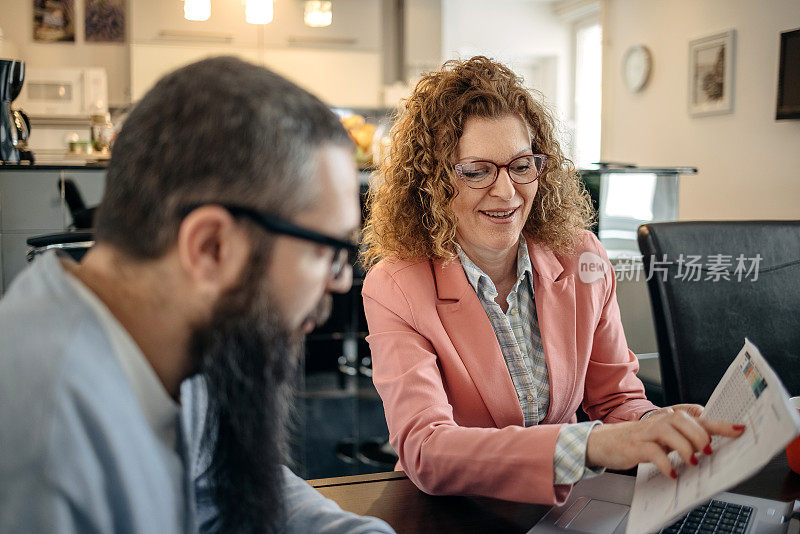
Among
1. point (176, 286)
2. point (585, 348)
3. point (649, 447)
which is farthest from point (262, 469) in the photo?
→ point (585, 348)

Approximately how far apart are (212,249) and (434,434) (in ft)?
1.82

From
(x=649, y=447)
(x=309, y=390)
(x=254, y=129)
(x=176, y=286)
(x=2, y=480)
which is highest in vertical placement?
(x=254, y=129)

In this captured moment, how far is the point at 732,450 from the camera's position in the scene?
29.6 inches

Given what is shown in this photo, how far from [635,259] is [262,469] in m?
2.18

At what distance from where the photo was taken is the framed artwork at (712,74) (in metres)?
4.76

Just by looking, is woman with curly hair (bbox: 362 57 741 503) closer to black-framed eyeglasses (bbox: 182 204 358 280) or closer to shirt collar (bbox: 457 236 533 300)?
shirt collar (bbox: 457 236 533 300)

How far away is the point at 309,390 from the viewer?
371 cm

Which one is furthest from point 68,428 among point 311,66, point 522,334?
point 311,66

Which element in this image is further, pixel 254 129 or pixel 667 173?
pixel 667 173

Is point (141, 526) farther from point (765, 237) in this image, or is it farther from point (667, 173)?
point (667, 173)

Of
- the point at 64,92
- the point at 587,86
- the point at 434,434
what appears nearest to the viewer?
the point at 434,434

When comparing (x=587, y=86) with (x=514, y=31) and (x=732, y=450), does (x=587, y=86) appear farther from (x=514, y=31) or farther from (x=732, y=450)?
(x=732, y=450)

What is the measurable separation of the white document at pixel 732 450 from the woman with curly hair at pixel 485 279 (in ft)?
0.71

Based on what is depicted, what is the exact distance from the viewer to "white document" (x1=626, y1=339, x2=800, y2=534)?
2.18 ft
